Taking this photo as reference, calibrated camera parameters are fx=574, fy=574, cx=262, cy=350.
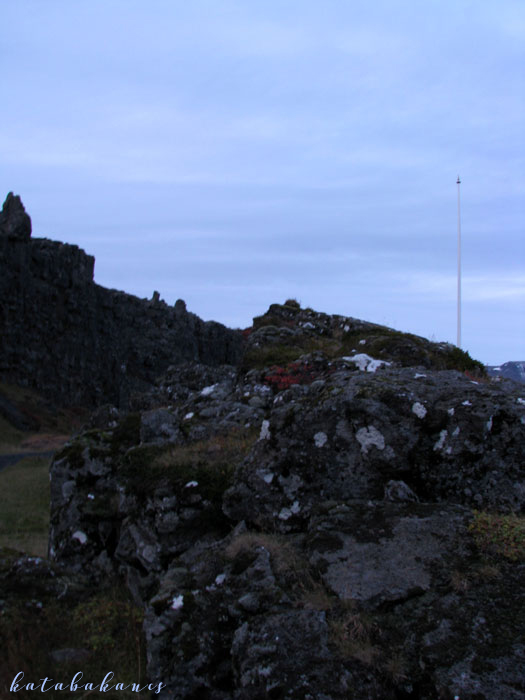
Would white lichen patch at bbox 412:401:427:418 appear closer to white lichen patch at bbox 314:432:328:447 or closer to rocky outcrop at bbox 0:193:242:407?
white lichen patch at bbox 314:432:328:447

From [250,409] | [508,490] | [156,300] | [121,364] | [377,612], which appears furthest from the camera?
[156,300]

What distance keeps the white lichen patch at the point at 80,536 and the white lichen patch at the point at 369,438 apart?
15.1 feet

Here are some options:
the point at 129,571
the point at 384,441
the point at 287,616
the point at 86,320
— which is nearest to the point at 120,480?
the point at 129,571

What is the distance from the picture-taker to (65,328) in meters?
55.4

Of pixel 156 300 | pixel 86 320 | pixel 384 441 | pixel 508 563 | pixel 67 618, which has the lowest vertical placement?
pixel 67 618

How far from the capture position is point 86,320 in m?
57.4

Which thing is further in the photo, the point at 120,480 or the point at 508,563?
the point at 120,480

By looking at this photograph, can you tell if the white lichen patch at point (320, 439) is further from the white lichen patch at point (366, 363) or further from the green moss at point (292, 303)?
the green moss at point (292, 303)

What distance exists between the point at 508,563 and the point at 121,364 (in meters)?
60.6

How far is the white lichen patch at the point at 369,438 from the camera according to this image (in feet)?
19.3

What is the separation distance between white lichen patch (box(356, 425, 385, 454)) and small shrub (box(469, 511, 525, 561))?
130 centimetres

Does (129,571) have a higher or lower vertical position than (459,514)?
lower

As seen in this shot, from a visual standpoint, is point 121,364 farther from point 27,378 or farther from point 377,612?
point 377,612

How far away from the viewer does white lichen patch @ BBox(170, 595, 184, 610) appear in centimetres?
459
